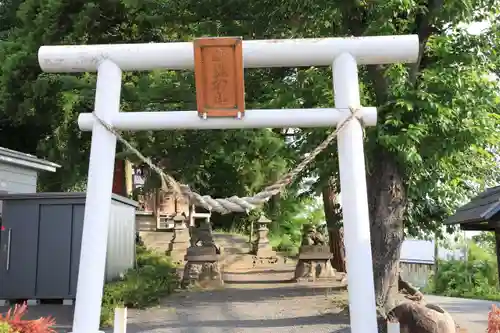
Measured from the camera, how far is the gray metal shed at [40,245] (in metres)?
11.6

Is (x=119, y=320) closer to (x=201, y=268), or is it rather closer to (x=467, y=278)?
(x=201, y=268)

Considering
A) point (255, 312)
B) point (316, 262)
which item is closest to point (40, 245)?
point (255, 312)

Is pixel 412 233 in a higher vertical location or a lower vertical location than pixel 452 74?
lower

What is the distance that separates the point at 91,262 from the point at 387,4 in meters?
5.61

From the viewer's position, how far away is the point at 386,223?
31.6 ft

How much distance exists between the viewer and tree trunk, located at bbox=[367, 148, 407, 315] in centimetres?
963

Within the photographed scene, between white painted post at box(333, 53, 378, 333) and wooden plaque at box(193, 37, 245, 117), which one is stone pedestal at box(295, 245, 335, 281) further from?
wooden plaque at box(193, 37, 245, 117)

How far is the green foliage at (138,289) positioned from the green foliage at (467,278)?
11143mm

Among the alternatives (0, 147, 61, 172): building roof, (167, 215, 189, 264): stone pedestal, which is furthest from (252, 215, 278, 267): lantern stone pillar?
(0, 147, 61, 172): building roof

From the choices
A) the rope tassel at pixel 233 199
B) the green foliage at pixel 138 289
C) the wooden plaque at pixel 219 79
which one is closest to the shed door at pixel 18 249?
A: the green foliage at pixel 138 289

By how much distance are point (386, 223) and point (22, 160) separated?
29.7 ft

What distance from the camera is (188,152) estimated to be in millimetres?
11859

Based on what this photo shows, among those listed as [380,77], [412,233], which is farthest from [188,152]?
[412,233]

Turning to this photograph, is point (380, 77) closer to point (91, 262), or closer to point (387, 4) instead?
point (387, 4)
